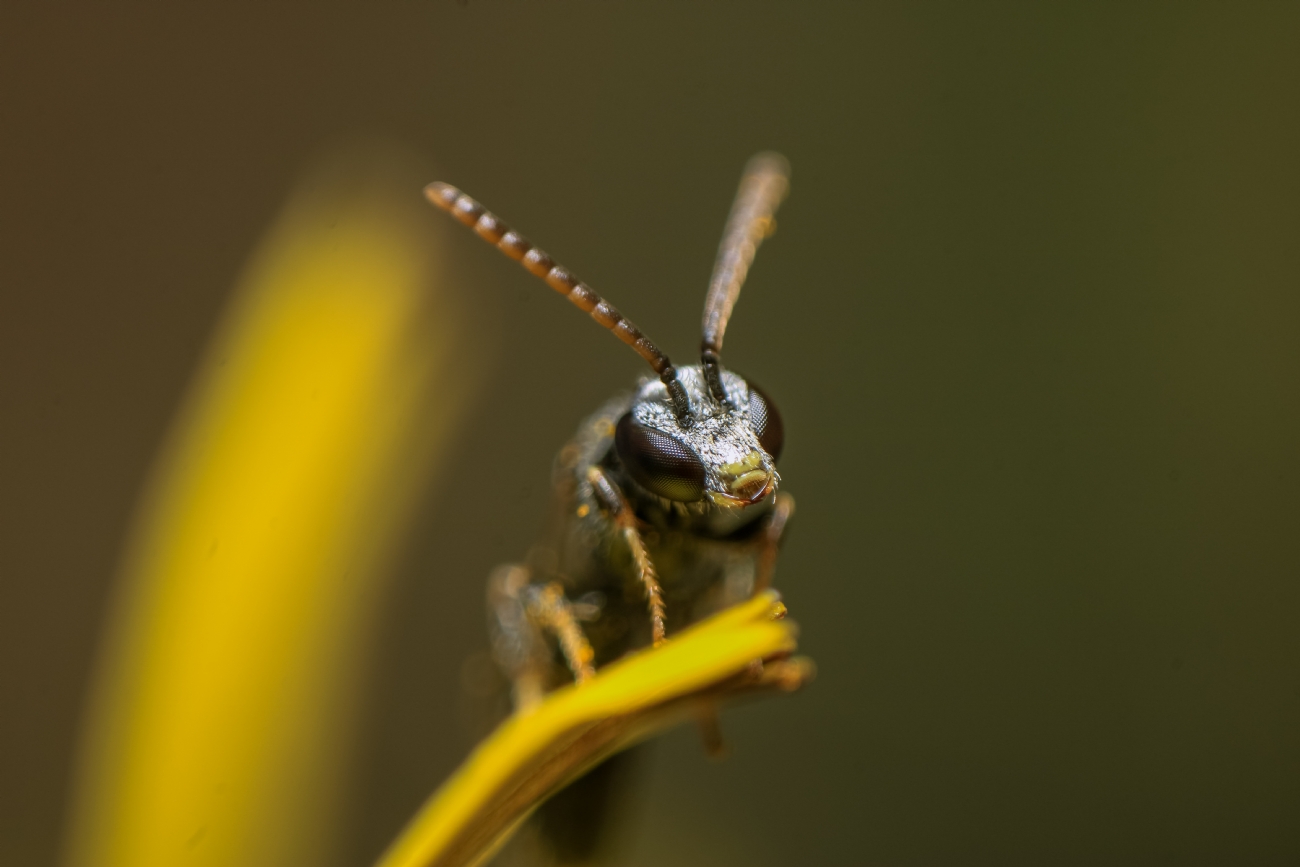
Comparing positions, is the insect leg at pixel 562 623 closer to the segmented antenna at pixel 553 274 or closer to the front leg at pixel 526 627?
the front leg at pixel 526 627

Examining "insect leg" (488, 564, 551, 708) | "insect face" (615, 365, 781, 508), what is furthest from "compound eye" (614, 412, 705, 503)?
"insect leg" (488, 564, 551, 708)

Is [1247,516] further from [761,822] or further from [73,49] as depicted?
[73,49]

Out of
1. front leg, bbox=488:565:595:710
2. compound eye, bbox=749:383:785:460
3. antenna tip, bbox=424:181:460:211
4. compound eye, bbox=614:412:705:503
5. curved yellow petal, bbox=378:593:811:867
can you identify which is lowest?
curved yellow petal, bbox=378:593:811:867

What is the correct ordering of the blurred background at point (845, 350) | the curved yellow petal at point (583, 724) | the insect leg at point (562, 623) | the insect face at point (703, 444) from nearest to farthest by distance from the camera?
the curved yellow petal at point (583, 724), the insect face at point (703, 444), the insect leg at point (562, 623), the blurred background at point (845, 350)

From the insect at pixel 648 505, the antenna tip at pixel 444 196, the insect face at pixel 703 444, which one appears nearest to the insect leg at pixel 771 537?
the insect at pixel 648 505

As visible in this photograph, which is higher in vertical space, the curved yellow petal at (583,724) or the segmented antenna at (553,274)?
the segmented antenna at (553,274)

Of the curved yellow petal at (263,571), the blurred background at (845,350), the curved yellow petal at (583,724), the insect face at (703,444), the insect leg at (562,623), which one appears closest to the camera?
the curved yellow petal at (583,724)

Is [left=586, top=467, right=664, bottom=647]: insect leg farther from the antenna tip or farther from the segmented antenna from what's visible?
the antenna tip
